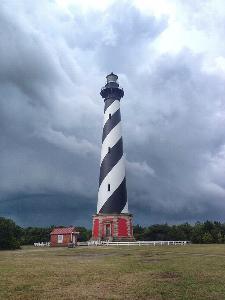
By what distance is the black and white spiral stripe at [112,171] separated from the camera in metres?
49.7

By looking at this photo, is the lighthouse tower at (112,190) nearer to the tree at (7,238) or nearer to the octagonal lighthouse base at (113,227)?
the octagonal lighthouse base at (113,227)

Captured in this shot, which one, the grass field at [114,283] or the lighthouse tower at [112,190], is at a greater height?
the lighthouse tower at [112,190]

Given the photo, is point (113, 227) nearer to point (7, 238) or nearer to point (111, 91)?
point (7, 238)

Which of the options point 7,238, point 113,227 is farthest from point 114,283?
point 113,227

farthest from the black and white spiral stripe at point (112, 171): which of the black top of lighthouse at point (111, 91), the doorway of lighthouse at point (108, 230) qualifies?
the black top of lighthouse at point (111, 91)


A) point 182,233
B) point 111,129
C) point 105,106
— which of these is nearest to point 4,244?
point 111,129

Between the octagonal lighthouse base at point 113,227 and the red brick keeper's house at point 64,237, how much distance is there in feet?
11.0

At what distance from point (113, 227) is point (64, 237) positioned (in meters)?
6.59

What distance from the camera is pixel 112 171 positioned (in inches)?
1983

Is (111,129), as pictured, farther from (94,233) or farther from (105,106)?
(94,233)

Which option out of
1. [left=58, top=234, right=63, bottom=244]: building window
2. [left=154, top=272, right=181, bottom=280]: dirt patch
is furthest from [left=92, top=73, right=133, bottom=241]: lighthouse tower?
[left=154, top=272, right=181, bottom=280]: dirt patch

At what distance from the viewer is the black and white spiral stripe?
163 ft

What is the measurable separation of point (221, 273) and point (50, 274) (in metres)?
7.42

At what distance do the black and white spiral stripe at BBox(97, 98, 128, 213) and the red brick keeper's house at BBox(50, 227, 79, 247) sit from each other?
4810 mm
